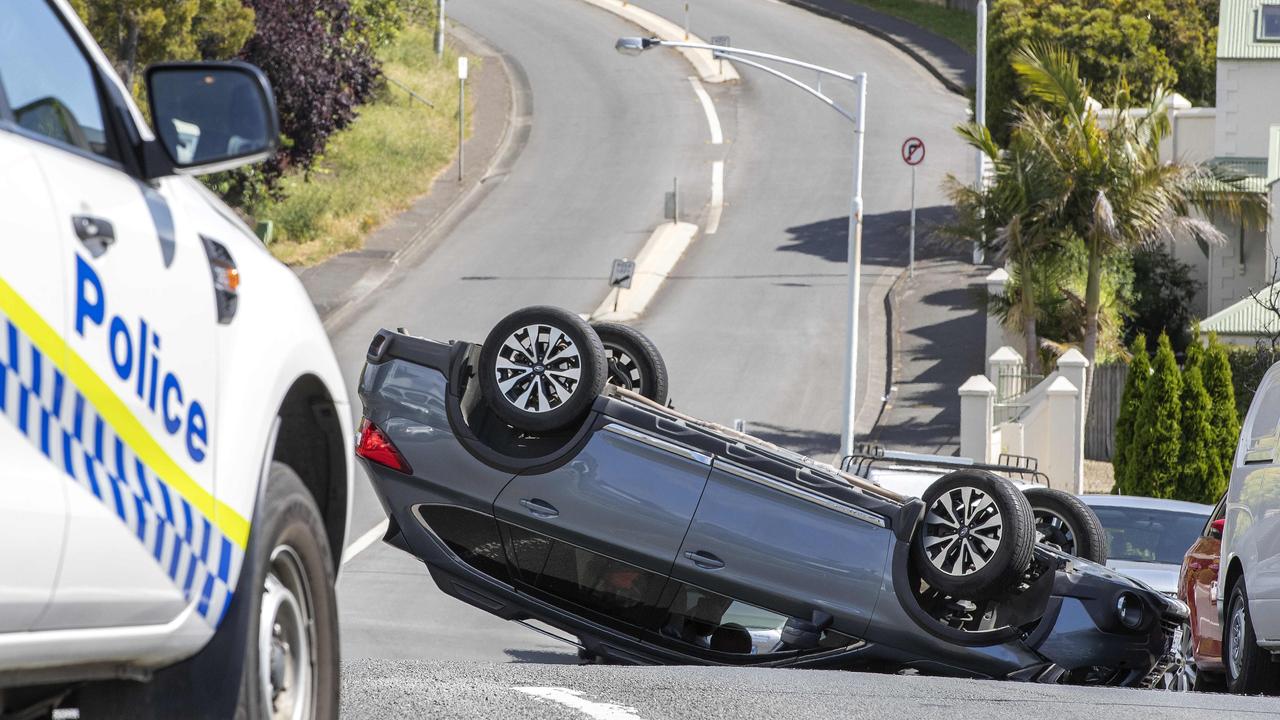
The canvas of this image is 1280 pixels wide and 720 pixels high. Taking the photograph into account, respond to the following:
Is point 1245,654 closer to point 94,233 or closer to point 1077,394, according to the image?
point 94,233

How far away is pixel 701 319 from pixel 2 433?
101ft

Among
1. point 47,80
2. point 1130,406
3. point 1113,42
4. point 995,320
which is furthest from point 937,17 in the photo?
point 47,80

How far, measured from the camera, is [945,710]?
21.6ft

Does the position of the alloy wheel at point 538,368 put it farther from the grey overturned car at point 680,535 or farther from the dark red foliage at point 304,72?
the dark red foliage at point 304,72

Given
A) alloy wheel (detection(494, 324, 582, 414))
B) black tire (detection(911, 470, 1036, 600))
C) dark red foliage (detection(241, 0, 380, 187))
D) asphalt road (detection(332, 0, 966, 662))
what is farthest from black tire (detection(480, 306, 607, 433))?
dark red foliage (detection(241, 0, 380, 187))

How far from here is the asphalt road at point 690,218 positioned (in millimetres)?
23281

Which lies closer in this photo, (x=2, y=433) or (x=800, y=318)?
(x=2, y=433)

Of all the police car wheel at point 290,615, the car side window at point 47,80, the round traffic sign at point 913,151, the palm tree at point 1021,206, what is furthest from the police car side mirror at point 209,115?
the round traffic sign at point 913,151

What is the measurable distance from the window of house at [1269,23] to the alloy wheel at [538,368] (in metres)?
28.0

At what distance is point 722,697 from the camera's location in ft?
21.6

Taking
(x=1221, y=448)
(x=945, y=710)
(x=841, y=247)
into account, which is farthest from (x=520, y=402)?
(x=841, y=247)

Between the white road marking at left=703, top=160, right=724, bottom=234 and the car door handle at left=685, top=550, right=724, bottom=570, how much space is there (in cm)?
3133

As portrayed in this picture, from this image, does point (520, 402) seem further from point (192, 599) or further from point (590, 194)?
point (590, 194)

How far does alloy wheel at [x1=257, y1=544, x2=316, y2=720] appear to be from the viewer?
3.68 m
